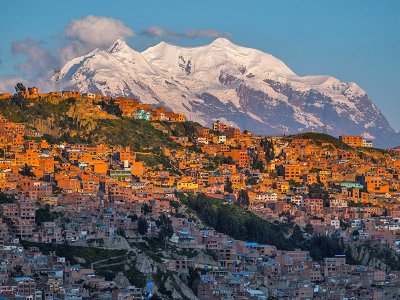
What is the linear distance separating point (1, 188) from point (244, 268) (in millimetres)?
17985

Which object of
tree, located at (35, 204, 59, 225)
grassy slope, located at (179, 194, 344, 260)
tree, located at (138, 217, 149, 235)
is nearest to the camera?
tree, located at (35, 204, 59, 225)

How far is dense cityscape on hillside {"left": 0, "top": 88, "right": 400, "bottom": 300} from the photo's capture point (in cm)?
8481

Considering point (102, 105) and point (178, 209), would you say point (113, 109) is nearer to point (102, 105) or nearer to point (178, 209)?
point (102, 105)

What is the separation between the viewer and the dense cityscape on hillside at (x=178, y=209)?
84812 mm

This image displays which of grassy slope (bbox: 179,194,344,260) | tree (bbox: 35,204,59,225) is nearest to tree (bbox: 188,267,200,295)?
tree (bbox: 35,204,59,225)

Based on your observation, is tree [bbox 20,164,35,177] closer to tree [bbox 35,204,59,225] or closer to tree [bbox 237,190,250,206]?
tree [bbox 35,204,59,225]

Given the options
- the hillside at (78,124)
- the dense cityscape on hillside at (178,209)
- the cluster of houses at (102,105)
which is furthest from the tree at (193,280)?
the cluster of houses at (102,105)

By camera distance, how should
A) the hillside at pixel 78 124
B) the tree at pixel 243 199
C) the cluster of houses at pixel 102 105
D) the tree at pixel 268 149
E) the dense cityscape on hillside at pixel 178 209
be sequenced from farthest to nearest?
the tree at pixel 268 149 < the cluster of houses at pixel 102 105 < the hillside at pixel 78 124 < the tree at pixel 243 199 < the dense cityscape on hillside at pixel 178 209

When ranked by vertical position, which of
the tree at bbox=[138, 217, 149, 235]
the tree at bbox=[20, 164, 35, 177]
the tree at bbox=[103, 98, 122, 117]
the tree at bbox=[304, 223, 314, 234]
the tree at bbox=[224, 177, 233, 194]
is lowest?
the tree at bbox=[138, 217, 149, 235]

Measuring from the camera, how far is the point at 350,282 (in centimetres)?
9531

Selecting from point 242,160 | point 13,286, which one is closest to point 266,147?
point 242,160

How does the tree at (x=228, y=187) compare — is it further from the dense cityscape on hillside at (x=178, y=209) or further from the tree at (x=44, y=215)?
the tree at (x=44, y=215)

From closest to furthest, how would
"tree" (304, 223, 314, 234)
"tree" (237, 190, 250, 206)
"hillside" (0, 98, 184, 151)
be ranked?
"tree" (304, 223, 314, 234) → "tree" (237, 190, 250, 206) → "hillside" (0, 98, 184, 151)

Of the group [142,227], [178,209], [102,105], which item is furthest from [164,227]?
[102,105]
